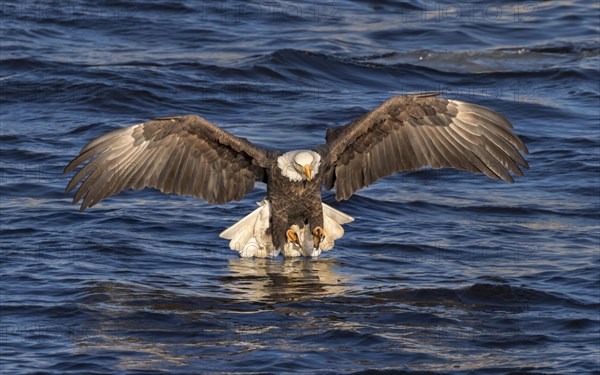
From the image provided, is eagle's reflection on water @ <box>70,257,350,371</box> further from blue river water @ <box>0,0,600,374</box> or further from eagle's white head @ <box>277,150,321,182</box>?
eagle's white head @ <box>277,150,321,182</box>

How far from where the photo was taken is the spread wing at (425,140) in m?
9.48

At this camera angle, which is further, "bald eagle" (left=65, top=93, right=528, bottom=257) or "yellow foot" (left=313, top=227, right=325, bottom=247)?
"yellow foot" (left=313, top=227, right=325, bottom=247)

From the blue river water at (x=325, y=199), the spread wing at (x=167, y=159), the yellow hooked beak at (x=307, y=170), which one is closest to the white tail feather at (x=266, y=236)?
the blue river water at (x=325, y=199)

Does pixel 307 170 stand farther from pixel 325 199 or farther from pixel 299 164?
pixel 325 199

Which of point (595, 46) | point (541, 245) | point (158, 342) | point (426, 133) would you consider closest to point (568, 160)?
point (541, 245)

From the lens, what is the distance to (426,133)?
9695mm

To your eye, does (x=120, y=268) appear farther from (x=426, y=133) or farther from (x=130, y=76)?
(x=130, y=76)

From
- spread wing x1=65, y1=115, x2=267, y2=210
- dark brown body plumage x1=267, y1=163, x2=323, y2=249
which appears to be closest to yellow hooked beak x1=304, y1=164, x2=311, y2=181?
dark brown body plumage x1=267, y1=163, x2=323, y2=249

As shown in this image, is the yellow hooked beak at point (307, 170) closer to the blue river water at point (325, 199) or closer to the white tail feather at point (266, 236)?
the white tail feather at point (266, 236)

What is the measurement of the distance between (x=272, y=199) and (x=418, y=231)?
1441 mm

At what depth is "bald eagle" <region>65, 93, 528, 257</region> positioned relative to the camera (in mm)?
9453

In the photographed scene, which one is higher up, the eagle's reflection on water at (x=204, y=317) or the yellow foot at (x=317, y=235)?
the yellow foot at (x=317, y=235)

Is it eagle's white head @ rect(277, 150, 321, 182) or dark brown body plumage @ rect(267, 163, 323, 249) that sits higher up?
eagle's white head @ rect(277, 150, 321, 182)

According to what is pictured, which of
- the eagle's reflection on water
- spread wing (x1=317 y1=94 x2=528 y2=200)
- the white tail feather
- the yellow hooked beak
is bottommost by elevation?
the eagle's reflection on water
